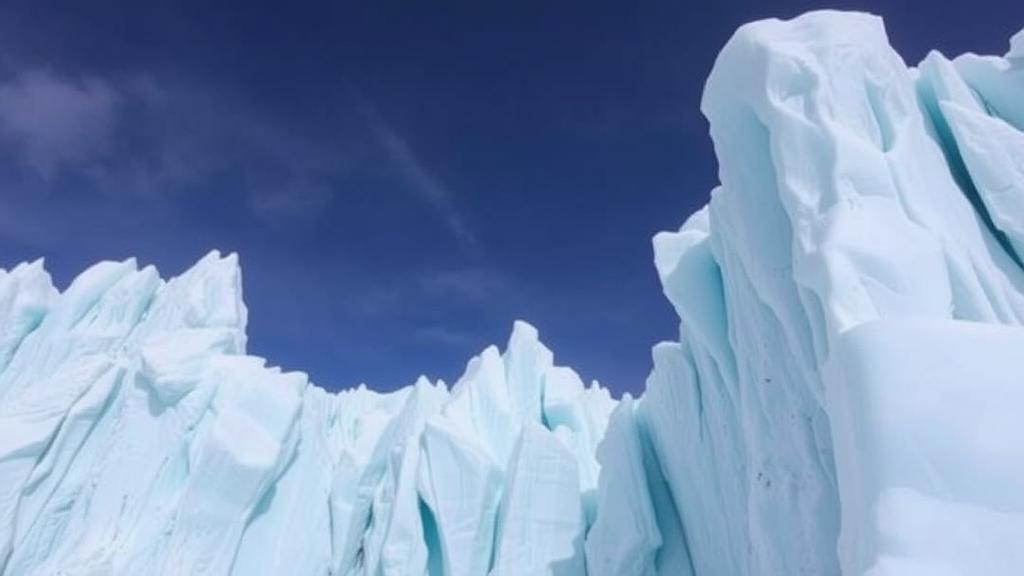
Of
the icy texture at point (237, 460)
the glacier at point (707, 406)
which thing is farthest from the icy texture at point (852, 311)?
the icy texture at point (237, 460)

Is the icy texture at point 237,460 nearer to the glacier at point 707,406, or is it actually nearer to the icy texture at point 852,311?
the glacier at point 707,406

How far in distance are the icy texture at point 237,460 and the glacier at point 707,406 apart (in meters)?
0.05

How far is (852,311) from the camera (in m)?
2.94

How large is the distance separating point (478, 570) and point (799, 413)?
5669 mm

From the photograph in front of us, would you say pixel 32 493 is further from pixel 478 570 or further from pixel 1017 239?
pixel 1017 239

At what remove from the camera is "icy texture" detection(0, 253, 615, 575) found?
8586 mm

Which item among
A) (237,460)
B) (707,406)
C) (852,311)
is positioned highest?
(237,460)

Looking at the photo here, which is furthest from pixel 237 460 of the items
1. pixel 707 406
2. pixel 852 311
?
pixel 852 311

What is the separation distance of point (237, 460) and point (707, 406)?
742 cm

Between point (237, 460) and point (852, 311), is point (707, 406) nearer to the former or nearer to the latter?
point (852, 311)

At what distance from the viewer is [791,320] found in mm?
3934

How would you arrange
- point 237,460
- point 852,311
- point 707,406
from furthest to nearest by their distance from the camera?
point 237,460 → point 707,406 → point 852,311

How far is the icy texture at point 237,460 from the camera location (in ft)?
28.2

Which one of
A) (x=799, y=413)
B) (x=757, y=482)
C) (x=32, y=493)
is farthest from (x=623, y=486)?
(x=32, y=493)
